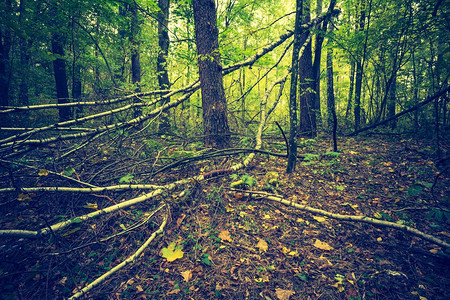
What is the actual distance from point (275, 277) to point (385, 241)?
1.57 metres

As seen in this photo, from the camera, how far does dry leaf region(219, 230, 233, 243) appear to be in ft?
8.26

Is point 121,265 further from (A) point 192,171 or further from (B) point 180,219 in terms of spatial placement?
(A) point 192,171

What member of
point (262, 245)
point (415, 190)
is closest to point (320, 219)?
point (262, 245)

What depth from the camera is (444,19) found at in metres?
4.09

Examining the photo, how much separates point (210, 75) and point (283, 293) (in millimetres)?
4061

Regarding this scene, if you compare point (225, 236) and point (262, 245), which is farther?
point (225, 236)

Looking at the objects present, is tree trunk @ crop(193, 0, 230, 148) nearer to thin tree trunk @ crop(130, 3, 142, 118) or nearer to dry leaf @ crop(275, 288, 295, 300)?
thin tree trunk @ crop(130, 3, 142, 118)

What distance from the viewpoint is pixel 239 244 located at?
8.05ft

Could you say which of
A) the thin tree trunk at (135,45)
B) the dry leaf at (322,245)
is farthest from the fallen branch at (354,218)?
the thin tree trunk at (135,45)

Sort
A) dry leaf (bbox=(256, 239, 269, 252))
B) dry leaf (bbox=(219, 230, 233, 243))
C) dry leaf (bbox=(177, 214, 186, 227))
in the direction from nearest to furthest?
dry leaf (bbox=(256, 239, 269, 252)) < dry leaf (bbox=(219, 230, 233, 243)) < dry leaf (bbox=(177, 214, 186, 227))

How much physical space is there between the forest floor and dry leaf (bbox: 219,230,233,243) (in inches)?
0.6

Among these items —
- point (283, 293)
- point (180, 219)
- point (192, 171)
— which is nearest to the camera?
point (283, 293)

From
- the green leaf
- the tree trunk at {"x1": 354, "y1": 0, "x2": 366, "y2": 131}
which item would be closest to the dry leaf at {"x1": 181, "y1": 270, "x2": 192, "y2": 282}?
the green leaf

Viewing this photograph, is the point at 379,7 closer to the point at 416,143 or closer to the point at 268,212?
the point at 416,143
